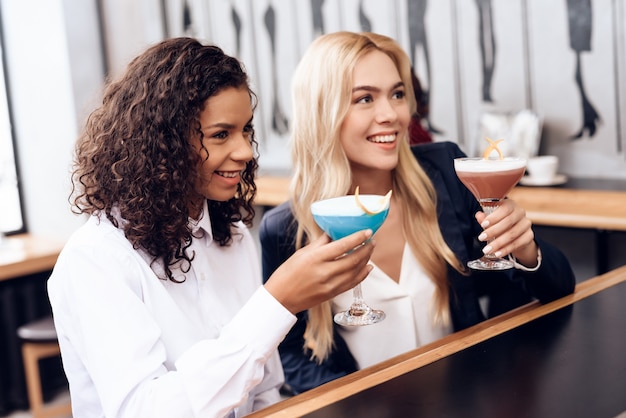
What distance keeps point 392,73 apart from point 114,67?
11.2 ft

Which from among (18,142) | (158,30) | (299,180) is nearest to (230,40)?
(158,30)

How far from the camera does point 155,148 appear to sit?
1.46 metres

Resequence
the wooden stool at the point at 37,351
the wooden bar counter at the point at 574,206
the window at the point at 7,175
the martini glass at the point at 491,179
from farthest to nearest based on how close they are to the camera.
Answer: the window at the point at 7,175
the wooden stool at the point at 37,351
the wooden bar counter at the point at 574,206
the martini glass at the point at 491,179

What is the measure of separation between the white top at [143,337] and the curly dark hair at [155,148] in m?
0.05

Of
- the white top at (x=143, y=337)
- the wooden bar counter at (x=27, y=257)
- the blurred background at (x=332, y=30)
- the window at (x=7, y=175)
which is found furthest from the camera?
the window at (x=7, y=175)

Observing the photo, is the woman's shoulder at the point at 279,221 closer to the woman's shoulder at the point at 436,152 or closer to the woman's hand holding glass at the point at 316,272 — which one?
the woman's shoulder at the point at 436,152

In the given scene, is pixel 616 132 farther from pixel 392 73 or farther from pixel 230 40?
pixel 230 40

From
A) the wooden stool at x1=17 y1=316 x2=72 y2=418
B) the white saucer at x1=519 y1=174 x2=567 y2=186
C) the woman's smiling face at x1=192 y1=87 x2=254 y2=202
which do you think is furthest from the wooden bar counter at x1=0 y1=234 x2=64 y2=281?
the woman's smiling face at x1=192 y1=87 x2=254 y2=202

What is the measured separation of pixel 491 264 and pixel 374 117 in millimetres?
522

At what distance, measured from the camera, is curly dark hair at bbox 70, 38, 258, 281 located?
1.45 metres

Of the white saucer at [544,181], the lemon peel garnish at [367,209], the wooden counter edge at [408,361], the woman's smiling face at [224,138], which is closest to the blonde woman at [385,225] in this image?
the wooden counter edge at [408,361]

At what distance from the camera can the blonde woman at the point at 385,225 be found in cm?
198

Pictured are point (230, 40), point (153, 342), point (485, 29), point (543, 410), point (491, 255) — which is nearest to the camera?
point (543, 410)

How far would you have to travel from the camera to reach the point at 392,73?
6.64 ft
